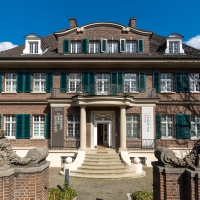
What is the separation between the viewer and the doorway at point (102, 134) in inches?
701

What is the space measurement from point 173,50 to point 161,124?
19.4ft

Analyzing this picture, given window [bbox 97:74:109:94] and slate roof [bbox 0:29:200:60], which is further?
window [bbox 97:74:109:94]

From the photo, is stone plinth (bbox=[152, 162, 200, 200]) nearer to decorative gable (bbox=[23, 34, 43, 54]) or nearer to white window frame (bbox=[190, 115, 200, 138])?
white window frame (bbox=[190, 115, 200, 138])

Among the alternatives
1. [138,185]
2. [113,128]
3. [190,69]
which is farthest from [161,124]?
[138,185]

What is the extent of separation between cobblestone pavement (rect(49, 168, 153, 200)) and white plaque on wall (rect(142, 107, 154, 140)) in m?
3.66

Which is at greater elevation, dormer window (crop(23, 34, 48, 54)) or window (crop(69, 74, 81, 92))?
dormer window (crop(23, 34, 48, 54))

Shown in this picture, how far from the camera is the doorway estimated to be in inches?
701

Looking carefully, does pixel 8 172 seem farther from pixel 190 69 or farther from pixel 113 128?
pixel 190 69

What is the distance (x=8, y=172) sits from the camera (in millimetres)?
4691

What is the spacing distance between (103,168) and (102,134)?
204 inches

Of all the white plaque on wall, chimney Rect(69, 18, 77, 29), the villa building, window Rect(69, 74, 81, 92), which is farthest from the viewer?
chimney Rect(69, 18, 77, 29)

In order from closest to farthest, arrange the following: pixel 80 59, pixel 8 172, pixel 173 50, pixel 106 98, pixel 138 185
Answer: pixel 8 172
pixel 138 185
pixel 106 98
pixel 80 59
pixel 173 50

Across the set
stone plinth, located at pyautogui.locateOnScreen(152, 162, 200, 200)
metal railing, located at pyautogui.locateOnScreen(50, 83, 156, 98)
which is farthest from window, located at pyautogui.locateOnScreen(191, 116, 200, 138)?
stone plinth, located at pyautogui.locateOnScreen(152, 162, 200, 200)

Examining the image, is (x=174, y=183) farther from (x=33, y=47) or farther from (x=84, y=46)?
(x=33, y=47)
